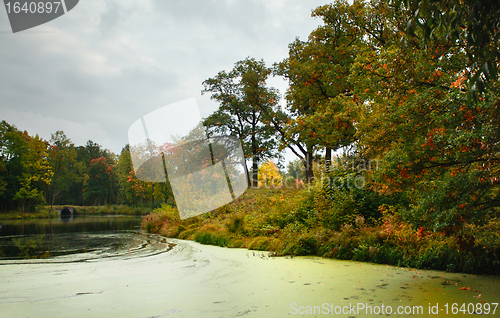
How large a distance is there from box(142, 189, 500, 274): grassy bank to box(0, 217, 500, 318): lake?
0.96 ft

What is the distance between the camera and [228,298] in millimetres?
3693

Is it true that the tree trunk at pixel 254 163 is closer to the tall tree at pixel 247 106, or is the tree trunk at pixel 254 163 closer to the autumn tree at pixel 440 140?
the tall tree at pixel 247 106

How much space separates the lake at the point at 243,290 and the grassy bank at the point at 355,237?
29 centimetres

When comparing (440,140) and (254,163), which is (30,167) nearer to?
(254,163)

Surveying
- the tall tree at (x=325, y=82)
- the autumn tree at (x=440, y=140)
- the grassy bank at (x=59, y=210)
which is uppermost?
the tall tree at (x=325, y=82)

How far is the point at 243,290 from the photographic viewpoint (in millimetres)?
4070

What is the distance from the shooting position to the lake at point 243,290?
318 centimetres

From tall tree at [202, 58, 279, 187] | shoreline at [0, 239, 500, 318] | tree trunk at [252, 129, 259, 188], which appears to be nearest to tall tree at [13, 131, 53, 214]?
tall tree at [202, 58, 279, 187]

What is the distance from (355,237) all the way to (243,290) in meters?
3.01

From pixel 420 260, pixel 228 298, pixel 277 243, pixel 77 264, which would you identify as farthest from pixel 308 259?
pixel 77 264

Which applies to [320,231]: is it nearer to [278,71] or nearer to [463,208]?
[463,208]

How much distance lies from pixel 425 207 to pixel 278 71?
47.8 feet

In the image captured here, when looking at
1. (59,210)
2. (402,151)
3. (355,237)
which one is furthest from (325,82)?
(59,210)

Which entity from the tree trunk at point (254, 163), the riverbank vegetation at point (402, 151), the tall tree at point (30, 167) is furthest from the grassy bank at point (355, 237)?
the tall tree at point (30, 167)
